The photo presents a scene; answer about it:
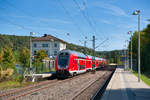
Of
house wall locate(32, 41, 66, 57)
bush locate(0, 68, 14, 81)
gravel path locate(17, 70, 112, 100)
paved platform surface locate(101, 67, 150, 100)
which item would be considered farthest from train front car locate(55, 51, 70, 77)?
house wall locate(32, 41, 66, 57)

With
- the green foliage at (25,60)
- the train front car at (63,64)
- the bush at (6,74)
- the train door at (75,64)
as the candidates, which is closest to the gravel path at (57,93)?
the train front car at (63,64)

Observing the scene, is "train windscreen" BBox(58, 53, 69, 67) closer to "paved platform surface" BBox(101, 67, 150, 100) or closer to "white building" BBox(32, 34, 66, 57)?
"paved platform surface" BBox(101, 67, 150, 100)

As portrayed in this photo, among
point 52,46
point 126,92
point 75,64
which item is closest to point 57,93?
point 126,92

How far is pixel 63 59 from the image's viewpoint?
21.9m

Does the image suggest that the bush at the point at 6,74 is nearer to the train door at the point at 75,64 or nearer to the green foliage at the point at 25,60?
the train door at the point at 75,64

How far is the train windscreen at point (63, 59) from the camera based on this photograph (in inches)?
858

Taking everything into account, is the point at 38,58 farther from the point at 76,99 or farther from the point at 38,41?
the point at 76,99

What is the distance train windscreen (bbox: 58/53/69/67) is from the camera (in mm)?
21781

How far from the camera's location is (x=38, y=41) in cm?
6656

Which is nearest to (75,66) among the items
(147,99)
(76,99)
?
(76,99)

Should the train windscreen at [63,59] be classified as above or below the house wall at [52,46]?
below

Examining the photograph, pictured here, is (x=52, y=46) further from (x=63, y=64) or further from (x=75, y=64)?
(x=63, y=64)

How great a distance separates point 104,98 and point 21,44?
295 ft

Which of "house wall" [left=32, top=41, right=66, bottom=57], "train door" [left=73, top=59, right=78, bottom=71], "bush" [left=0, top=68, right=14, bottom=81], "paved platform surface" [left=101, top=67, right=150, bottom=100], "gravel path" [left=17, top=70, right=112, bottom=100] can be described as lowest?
"gravel path" [left=17, top=70, right=112, bottom=100]
